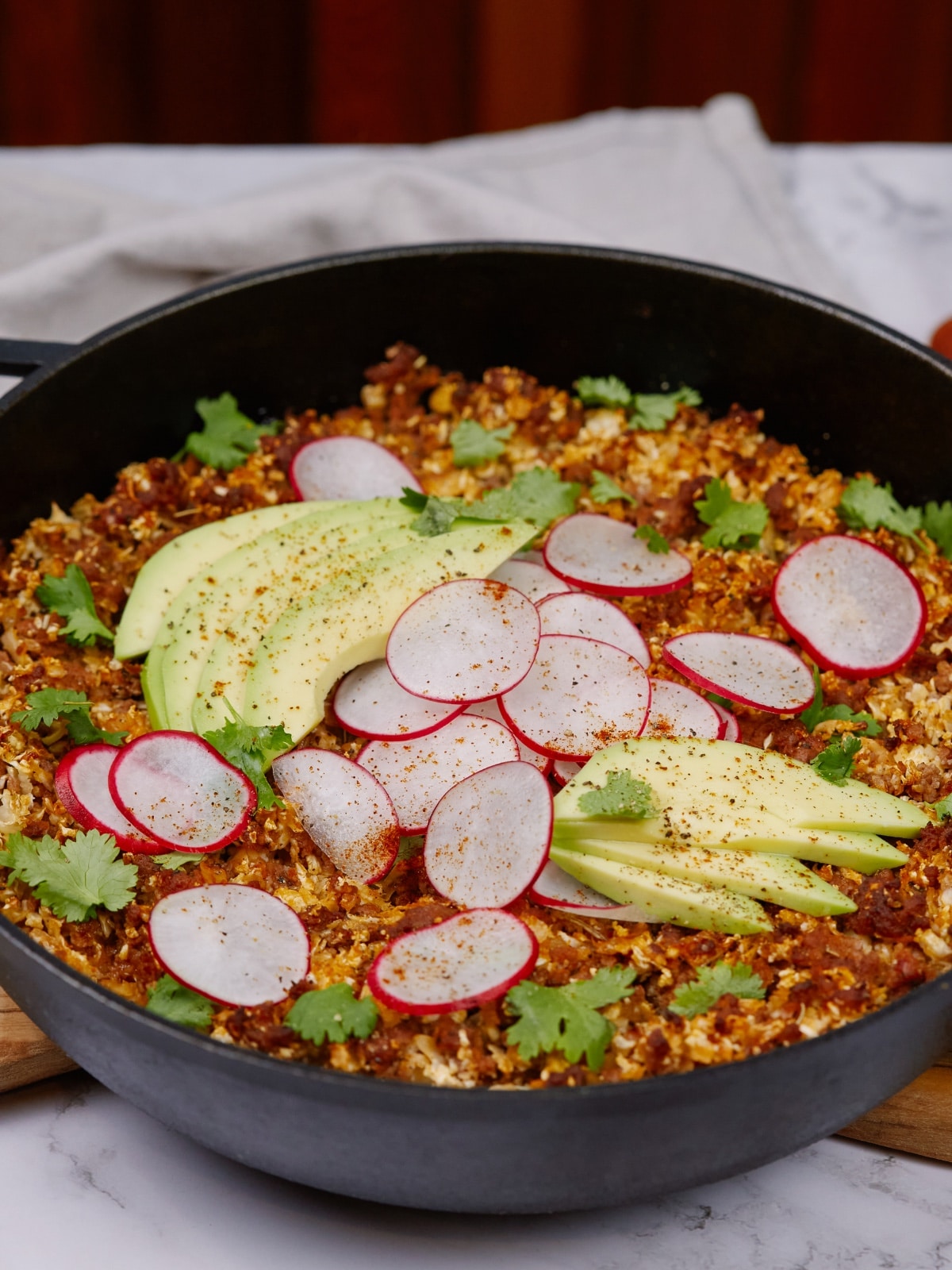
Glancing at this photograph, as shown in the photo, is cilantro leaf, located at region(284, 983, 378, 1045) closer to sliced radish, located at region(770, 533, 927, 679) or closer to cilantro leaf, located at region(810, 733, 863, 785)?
cilantro leaf, located at region(810, 733, 863, 785)

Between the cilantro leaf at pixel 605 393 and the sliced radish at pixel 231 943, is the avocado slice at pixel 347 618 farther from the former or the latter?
the cilantro leaf at pixel 605 393

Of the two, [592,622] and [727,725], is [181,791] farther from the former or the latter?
[727,725]

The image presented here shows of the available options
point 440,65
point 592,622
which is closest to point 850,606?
point 592,622

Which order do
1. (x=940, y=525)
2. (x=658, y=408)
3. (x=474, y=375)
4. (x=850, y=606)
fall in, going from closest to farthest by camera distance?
1. (x=850, y=606)
2. (x=940, y=525)
3. (x=658, y=408)
4. (x=474, y=375)

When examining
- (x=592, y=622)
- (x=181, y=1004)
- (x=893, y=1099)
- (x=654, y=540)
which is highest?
(x=654, y=540)

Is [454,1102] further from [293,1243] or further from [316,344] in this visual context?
[316,344]

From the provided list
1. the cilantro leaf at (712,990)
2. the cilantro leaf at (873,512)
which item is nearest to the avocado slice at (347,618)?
the cilantro leaf at (873,512)
